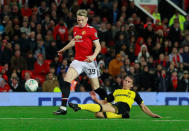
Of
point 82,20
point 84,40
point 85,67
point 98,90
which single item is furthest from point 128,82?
point 82,20

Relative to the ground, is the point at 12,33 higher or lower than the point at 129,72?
higher

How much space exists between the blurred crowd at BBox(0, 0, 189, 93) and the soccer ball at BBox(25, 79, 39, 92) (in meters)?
0.54

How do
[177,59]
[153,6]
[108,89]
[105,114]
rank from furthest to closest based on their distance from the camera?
[153,6], [177,59], [108,89], [105,114]

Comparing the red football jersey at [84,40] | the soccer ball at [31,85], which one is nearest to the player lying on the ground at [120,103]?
the red football jersey at [84,40]

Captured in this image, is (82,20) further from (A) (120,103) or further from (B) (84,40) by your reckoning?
(A) (120,103)

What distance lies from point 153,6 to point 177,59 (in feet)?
13.3

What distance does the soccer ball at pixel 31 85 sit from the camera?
706 inches

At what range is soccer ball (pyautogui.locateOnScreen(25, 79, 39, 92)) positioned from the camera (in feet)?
58.8

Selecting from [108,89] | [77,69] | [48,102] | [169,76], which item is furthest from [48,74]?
[77,69]

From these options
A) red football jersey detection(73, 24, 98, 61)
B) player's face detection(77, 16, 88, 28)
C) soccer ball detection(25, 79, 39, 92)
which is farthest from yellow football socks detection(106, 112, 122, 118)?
soccer ball detection(25, 79, 39, 92)

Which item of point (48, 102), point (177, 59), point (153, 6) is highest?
point (153, 6)

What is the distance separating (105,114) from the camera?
1075cm

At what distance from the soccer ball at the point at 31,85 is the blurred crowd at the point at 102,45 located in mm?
535

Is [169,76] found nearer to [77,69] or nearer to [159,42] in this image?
[159,42]
